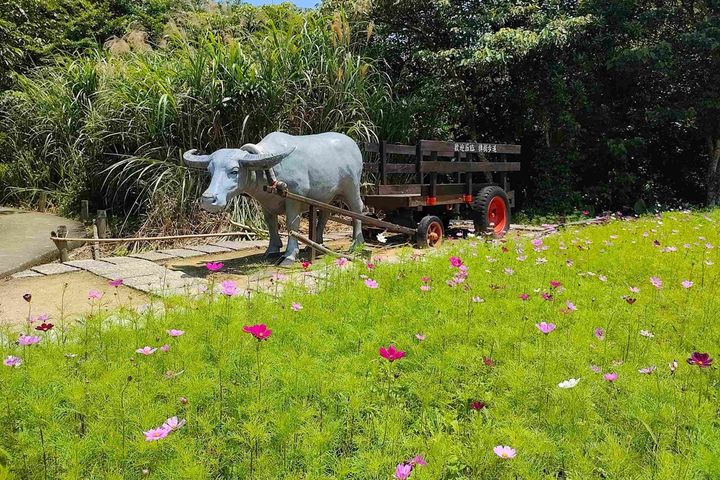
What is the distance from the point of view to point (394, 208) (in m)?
5.84

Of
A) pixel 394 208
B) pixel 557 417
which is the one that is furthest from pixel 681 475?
pixel 394 208

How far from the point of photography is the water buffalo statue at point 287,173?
4.29 metres

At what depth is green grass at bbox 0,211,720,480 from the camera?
1.59 meters

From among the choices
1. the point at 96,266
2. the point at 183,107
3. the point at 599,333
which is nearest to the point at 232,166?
the point at 96,266

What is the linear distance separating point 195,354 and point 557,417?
143 cm

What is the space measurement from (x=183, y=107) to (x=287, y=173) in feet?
9.38

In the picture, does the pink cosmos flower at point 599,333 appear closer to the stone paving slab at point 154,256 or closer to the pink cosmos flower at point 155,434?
the pink cosmos flower at point 155,434

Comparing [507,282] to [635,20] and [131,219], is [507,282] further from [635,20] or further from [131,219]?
[635,20]

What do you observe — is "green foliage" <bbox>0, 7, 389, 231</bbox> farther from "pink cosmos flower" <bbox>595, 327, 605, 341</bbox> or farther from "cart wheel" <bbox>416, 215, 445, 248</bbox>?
"pink cosmos flower" <bbox>595, 327, 605, 341</bbox>

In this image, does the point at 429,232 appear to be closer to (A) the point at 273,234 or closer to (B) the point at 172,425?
(A) the point at 273,234

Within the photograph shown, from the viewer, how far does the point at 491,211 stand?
6895 millimetres

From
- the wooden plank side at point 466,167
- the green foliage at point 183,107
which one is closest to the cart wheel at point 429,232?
the wooden plank side at point 466,167

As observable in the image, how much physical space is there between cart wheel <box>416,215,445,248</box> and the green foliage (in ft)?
6.52

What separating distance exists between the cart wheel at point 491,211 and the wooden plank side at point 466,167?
0.97 feet
